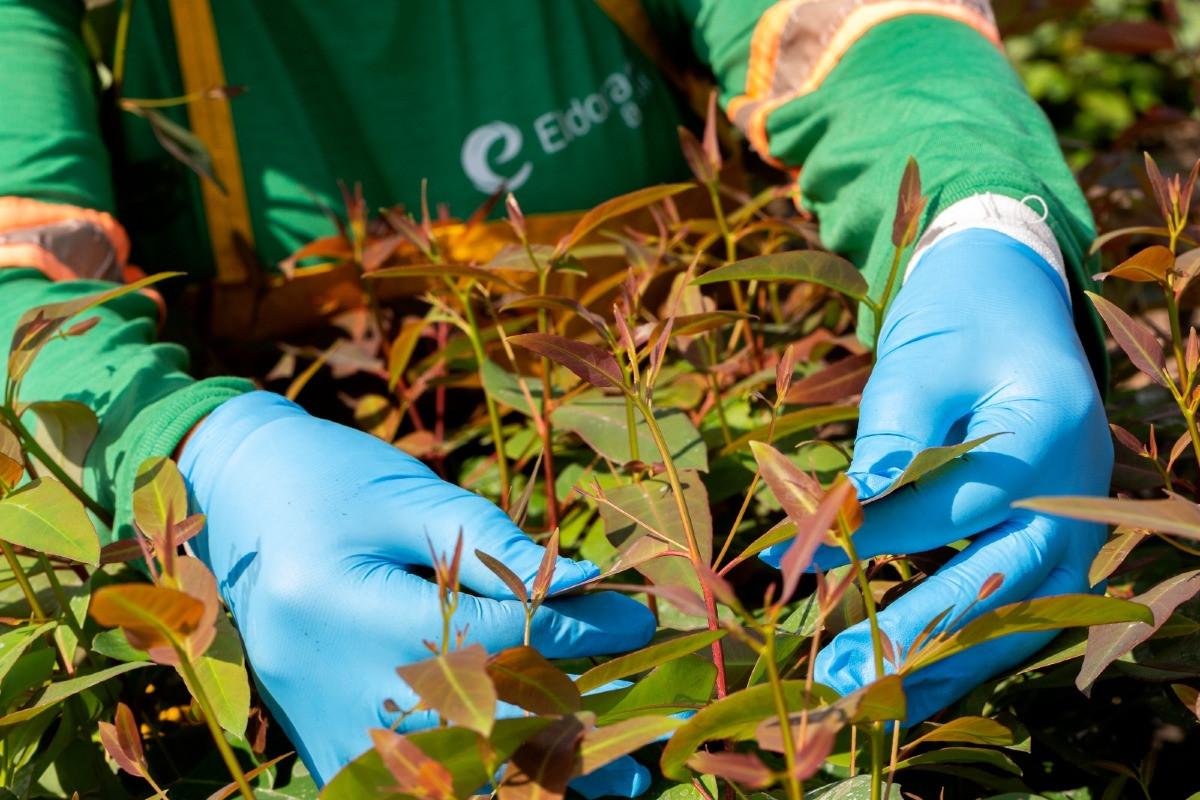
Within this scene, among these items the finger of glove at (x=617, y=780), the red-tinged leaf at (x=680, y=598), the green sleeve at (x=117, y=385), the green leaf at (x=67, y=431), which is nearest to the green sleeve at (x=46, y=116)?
the green sleeve at (x=117, y=385)

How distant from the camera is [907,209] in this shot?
0.80 meters

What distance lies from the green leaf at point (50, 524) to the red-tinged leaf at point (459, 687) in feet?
1.05

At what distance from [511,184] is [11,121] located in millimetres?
662

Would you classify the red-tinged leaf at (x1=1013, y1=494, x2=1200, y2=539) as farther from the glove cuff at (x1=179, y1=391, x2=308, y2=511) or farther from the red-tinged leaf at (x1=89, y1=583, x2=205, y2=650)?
the glove cuff at (x1=179, y1=391, x2=308, y2=511)

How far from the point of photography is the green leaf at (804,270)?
0.78m

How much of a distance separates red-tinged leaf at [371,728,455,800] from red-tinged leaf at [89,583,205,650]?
10cm

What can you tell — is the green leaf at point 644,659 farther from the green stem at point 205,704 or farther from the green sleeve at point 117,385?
the green sleeve at point 117,385

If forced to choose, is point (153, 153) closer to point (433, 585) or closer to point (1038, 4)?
point (433, 585)

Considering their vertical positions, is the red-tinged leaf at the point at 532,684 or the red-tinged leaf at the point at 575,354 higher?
the red-tinged leaf at the point at 575,354

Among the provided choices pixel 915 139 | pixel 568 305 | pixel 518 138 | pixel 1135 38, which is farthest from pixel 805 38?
pixel 568 305

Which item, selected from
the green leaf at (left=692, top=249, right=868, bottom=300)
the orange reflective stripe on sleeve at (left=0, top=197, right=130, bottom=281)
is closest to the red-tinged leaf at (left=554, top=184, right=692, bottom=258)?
the green leaf at (left=692, top=249, right=868, bottom=300)

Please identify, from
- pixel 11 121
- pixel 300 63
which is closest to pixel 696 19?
pixel 300 63

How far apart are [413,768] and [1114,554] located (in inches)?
20.7

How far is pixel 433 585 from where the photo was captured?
76 centimetres
